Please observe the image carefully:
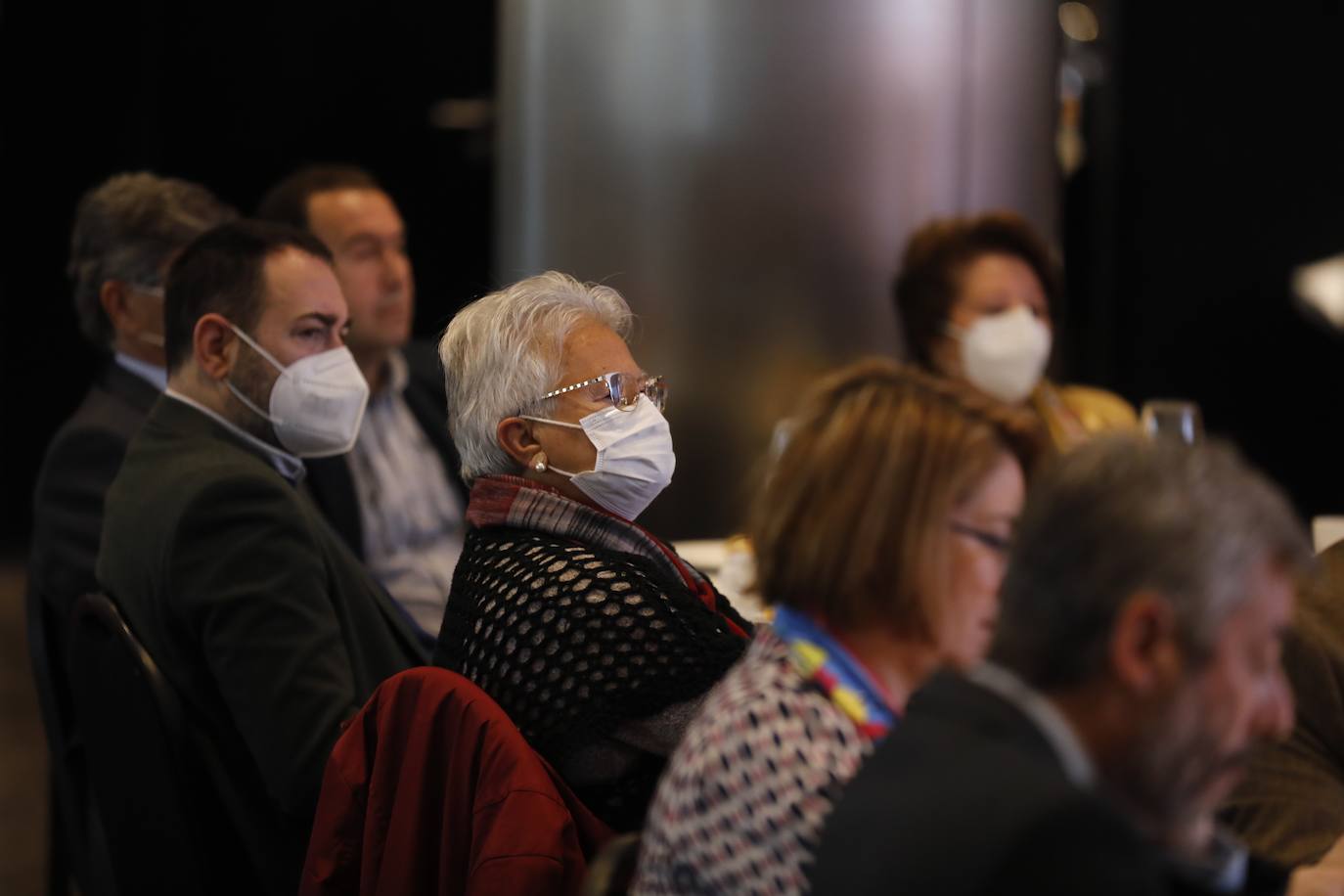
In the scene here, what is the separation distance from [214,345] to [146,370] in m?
0.56

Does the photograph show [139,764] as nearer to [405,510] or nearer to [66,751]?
[66,751]

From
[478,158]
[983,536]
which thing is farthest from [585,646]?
[478,158]

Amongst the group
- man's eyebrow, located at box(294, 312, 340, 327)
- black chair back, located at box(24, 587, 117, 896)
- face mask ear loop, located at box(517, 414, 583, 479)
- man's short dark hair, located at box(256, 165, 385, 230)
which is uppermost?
man's short dark hair, located at box(256, 165, 385, 230)

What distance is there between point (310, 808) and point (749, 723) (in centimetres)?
98

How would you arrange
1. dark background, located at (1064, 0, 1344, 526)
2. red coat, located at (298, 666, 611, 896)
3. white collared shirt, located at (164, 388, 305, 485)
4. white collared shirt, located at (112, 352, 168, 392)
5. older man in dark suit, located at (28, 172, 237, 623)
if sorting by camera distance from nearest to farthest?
red coat, located at (298, 666, 611, 896) < white collared shirt, located at (164, 388, 305, 485) < older man in dark suit, located at (28, 172, 237, 623) < white collared shirt, located at (112, 352, 168, 392) < dark background, located at (1064, 0, 1344, 526)

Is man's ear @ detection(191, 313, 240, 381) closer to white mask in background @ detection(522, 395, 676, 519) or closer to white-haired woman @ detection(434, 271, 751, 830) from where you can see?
white-haired woman @ detection(434, 271, 751, 830)

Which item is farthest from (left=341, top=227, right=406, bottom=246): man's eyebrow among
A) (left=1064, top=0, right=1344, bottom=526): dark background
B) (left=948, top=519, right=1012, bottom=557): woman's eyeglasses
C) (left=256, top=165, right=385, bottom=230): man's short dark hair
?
(left=1064, top=0, right=1344, bottom=526): dark background

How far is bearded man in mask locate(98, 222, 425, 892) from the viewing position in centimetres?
207

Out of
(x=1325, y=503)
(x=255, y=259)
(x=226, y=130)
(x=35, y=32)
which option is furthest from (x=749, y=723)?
(x=35, y=32)

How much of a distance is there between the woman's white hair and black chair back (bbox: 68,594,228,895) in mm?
486

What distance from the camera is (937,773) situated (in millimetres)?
1062

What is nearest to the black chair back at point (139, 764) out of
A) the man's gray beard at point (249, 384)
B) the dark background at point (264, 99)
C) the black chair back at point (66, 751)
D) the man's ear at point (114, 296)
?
the black chair back at point (66, 751)

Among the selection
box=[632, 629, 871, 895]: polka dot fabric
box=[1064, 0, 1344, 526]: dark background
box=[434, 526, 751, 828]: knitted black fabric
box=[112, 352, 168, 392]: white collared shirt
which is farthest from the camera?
box=[1064, 0, 1344, 526]: dark background

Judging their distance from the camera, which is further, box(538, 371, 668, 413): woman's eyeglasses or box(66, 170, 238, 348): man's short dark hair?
box(66, 170, 238, 348): man's short dark hair
